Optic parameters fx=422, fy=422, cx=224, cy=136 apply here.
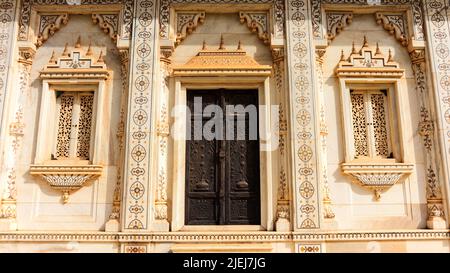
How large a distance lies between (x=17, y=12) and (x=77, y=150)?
2468 mm

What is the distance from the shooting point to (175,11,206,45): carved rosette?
6809 mm

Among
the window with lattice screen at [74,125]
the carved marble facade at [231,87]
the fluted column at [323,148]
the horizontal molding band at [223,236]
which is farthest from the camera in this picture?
the window with lattice screen at [74,125]

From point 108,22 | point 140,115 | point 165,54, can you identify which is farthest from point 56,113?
point 165,54

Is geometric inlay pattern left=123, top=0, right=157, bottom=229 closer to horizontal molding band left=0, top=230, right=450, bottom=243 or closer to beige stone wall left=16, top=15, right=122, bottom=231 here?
horizontal molding band left=0, top=230, right=450, bottom=243

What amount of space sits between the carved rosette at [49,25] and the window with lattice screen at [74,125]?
0.97 metres

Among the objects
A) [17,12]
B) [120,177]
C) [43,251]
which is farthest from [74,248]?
[17,12]

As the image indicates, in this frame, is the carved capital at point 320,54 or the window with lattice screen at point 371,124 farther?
the carved capital at point 320,54

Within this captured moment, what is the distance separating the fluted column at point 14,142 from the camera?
610 cm

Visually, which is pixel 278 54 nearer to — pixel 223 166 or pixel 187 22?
pixel 187 22

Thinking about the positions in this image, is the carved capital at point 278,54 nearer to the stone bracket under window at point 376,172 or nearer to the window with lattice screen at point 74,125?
the stone bracket under window at point 376,172

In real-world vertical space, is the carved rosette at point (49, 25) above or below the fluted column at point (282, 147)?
above

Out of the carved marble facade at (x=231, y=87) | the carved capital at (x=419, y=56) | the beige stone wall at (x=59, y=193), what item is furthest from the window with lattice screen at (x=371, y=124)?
the beige stone wall at (x=59, y=193)

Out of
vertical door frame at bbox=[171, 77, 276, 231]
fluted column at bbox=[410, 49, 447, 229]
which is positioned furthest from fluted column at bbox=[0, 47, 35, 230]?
fluted column at bbox=[410, 49, 447, 229]

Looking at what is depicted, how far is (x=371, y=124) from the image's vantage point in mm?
6504
